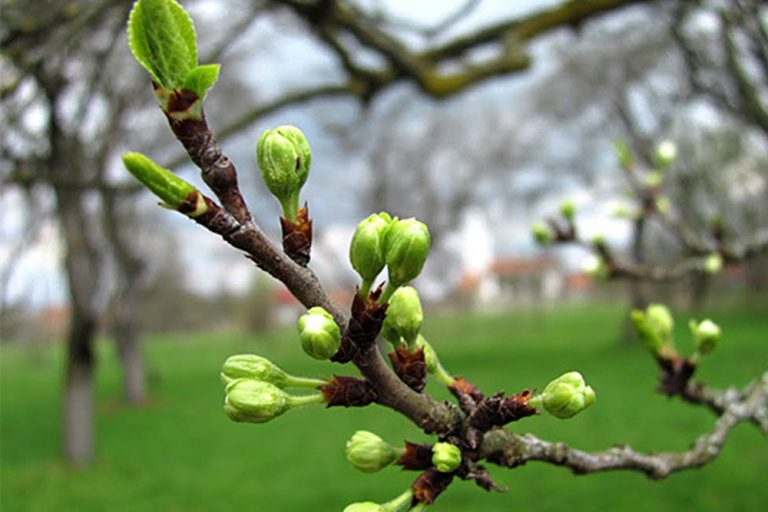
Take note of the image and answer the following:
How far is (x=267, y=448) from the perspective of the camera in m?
12.1

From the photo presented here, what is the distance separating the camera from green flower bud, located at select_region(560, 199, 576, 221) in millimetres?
2881

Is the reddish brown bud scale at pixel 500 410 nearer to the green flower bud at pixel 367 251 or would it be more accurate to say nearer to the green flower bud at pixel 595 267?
the green flower bud at pixel 367 251

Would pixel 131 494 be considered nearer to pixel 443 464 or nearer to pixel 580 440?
pixel 580 440

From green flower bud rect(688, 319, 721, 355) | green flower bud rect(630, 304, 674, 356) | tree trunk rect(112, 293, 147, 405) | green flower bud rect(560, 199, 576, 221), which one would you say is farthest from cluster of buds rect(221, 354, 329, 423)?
tree trunk rect(112, 293, 147, 405)

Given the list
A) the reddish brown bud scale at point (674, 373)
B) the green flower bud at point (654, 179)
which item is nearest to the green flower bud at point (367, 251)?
the reddish brown bud scale at point (674, 373)

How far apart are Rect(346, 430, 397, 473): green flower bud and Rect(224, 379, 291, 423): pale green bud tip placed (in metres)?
0.14

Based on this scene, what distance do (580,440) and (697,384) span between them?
9.68 meters

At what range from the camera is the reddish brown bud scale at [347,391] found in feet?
3.31

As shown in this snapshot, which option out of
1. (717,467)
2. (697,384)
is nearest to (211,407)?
(717,467)

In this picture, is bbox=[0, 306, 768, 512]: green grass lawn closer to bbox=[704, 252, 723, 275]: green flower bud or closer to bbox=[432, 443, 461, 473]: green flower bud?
bbox=[704, 252, 723, 275]: green flower bud

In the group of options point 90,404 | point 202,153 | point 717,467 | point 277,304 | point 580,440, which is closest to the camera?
point 202,153

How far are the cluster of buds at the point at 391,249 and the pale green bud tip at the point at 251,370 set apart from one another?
8.2 inches

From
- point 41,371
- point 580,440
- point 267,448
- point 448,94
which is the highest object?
point 41,371

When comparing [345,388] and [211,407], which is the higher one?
[211,407]
